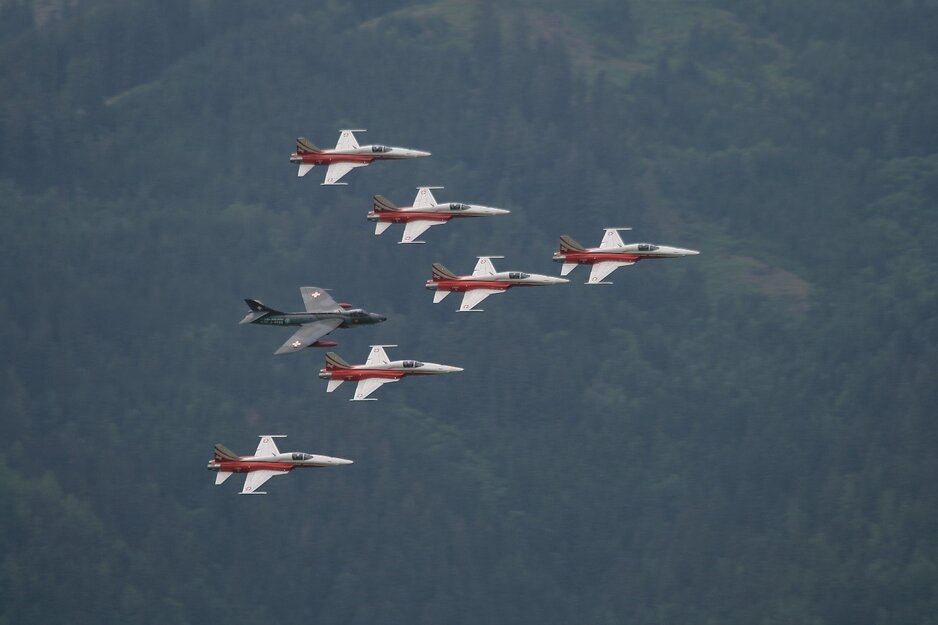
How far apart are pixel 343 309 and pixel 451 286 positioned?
370 inches

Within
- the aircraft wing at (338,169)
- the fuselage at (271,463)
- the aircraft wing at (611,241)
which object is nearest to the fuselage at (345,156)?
the aircraft wing at (338,169)

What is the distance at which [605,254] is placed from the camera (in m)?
161

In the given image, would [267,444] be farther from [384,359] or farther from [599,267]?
[599,267]

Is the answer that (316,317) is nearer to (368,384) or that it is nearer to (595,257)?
(368,384)

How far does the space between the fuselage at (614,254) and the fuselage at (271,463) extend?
23351 mm

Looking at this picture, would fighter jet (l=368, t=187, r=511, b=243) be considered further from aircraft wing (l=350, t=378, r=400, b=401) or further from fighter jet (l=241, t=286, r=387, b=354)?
aircraft wing (l=350, t=378, r=400, b=401)

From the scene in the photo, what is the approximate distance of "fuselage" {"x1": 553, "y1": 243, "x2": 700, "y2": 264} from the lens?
525 ft

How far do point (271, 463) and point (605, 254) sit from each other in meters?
30.6

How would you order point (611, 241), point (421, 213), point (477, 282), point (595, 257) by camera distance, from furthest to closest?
point (421, 213) → point (611, 241) → point (595, 257) → point (477, 282)

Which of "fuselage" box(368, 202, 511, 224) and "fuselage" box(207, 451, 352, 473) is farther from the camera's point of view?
"fuselage" box(368, 202, 511, 224)

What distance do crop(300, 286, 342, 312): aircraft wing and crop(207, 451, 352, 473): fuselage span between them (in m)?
11.9

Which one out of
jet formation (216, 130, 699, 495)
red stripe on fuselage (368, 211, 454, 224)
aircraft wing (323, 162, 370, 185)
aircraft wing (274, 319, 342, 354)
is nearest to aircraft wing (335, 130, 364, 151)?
aircraft wing (323, 162, 370, 185)

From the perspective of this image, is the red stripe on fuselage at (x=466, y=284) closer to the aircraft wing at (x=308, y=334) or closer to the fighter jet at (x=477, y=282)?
the fighter jet at (x=477, y=282)

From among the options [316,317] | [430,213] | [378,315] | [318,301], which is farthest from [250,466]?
[430,213]
